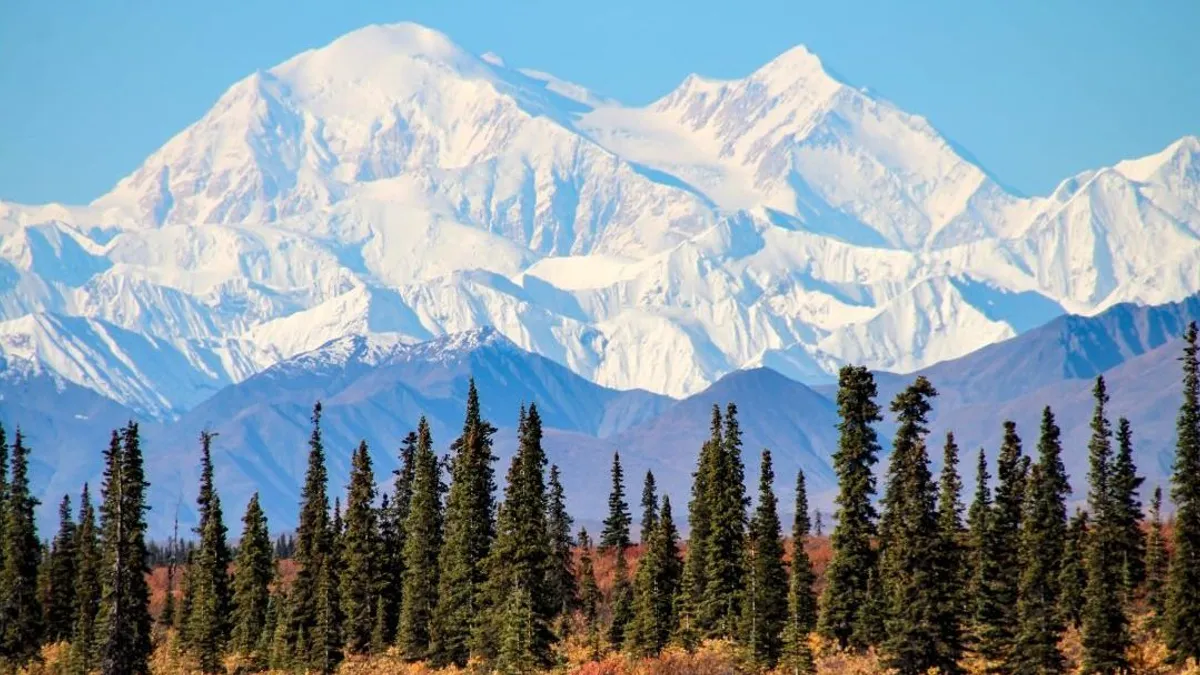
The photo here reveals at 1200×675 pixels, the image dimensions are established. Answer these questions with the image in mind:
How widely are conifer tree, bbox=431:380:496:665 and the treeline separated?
136mm

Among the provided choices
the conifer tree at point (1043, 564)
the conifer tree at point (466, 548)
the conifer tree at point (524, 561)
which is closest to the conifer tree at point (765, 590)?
the conifer tree at point (524, 561)

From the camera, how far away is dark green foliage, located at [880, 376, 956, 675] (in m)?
72.3

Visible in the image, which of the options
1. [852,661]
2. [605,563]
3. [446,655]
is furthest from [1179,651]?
[605,563]

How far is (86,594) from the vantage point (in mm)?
120938

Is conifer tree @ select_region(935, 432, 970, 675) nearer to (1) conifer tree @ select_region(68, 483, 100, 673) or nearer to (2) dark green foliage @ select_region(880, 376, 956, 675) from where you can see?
(2) dark green foliage @ select_region(880, 376, 956, 675)

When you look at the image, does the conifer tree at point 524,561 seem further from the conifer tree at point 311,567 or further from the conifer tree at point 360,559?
the conifer tree at point 360,559

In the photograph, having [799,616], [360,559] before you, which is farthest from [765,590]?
[360,559]

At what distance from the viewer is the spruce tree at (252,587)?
116750 mm

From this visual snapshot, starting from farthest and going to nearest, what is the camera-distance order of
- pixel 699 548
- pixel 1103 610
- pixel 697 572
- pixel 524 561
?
1. pixel 699 548
2. pixel 697 572
3. pixel 524 561
4. pixel 1103 610

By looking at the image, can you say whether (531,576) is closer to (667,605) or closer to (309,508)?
(667,605)

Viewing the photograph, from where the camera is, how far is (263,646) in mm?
112312

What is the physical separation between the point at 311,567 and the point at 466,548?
54.5 feet

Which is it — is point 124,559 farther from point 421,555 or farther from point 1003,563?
point 1003,563

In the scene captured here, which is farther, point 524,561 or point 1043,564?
point 524,561
